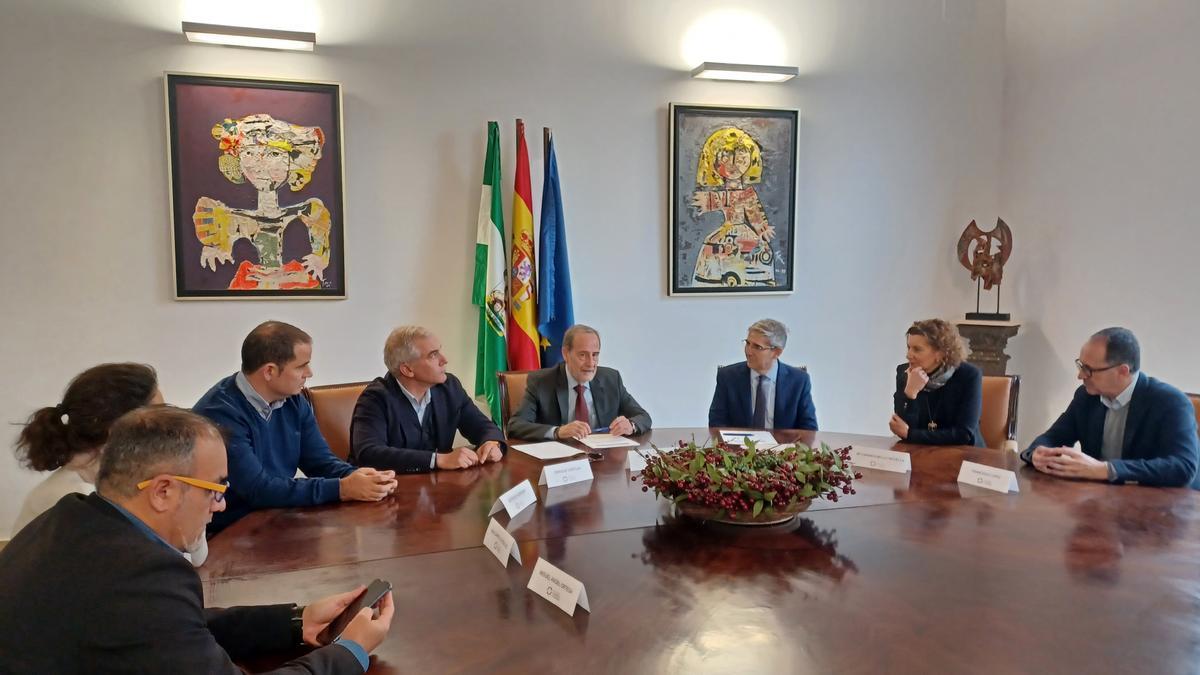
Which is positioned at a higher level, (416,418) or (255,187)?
(255,187)

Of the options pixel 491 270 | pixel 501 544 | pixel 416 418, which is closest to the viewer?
pixel 501 544

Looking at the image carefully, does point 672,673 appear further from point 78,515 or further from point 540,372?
point 540,372

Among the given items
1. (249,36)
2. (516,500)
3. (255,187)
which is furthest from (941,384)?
(249,36)

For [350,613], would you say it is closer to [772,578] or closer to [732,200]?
[772,578]

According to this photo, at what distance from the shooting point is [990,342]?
4.75 meters

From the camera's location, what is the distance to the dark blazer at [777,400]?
3396mm

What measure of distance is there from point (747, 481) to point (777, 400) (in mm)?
1723

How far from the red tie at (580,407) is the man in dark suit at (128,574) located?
82.5 inches

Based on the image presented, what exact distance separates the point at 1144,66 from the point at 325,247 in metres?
4.45

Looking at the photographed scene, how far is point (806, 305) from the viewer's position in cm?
482

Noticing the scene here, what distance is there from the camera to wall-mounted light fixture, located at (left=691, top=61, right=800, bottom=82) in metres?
4.32

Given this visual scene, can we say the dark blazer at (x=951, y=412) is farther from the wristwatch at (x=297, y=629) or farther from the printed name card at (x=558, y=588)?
the wristwatch at (x=297, y=629)

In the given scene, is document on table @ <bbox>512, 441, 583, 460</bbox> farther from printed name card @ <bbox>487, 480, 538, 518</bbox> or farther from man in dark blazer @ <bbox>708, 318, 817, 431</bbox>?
man in dark blazer @ <bbox>708, 318, 817, 431</bbox>

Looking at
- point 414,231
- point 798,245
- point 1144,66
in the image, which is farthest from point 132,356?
point 1144,66
